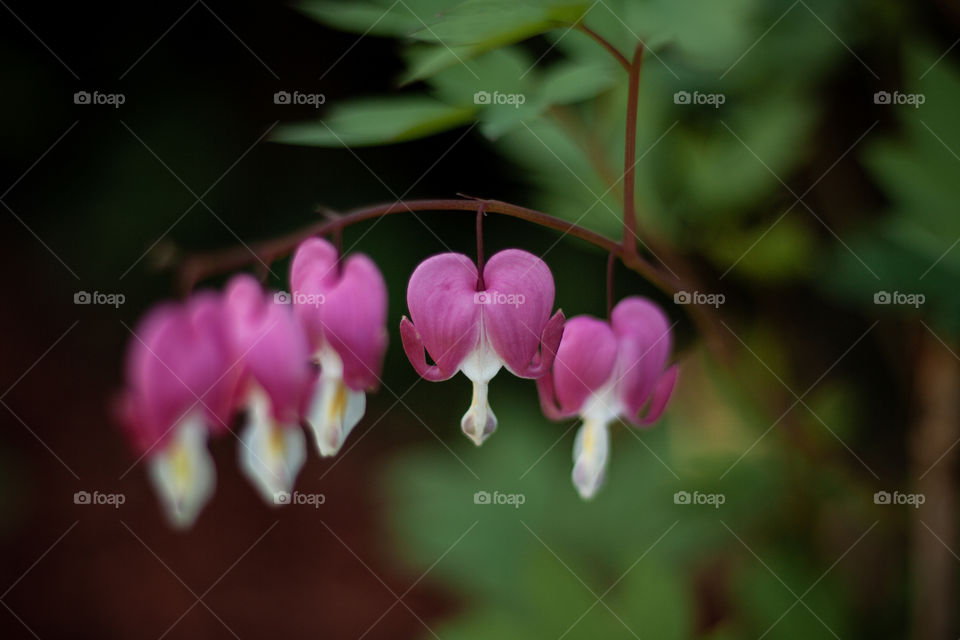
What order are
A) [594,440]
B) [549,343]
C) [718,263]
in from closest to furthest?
[549,343] < [594,440] < [718,263]

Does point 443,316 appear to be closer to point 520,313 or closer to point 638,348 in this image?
point 520,313

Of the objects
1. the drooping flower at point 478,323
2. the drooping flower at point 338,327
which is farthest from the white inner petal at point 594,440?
the drooping flower at point 338,327

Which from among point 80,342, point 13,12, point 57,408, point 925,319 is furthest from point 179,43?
point 925,319

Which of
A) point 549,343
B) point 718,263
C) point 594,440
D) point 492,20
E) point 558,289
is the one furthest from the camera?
point 558,289

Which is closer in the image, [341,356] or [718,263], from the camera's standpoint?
[341,356]

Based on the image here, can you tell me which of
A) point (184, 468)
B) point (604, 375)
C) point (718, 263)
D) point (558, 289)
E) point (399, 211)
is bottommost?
point (184, 468)

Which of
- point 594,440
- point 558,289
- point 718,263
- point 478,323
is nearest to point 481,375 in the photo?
point 478,323

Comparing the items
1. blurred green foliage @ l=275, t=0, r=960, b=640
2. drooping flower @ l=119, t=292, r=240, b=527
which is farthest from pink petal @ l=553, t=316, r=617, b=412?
drooping flower @ l=119, t=292, r=240, b=527
